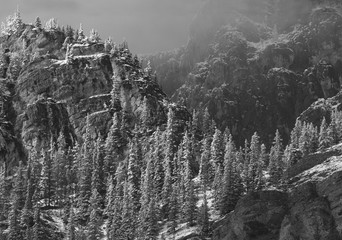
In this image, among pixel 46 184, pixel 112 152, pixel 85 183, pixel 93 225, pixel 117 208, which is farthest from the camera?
pixel 112 152

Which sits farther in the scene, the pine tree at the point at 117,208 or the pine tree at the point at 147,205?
the pine tree at the point at 117,208

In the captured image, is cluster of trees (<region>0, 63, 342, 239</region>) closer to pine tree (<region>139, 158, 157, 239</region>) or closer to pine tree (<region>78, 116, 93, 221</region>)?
pine tree (<region>78, 116, 93, 221</region>)

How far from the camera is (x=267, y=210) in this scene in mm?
128625

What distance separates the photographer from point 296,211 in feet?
405

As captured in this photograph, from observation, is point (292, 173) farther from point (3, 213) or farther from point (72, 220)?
point (3, 213)

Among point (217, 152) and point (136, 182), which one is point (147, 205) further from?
point (217, 152)

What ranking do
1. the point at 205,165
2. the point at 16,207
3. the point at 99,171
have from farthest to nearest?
the point at 99,171 < the point at 205,165 < the point at 16,207

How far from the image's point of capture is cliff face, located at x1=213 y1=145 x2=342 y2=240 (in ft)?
386

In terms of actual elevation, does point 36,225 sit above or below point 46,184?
below

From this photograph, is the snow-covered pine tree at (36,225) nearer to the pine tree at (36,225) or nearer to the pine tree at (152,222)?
the pine tree at (36,225)

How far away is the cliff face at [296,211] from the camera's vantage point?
117625mm

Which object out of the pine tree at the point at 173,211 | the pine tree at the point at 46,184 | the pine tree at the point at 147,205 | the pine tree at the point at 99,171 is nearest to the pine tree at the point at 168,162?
the pine tree at the point at 147,205

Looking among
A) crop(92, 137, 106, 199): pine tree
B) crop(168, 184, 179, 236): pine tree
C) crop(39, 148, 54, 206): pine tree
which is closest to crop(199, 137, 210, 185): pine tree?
crop(168, 184, 179, 236): pine tree

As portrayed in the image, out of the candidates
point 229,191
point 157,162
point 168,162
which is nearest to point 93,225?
point 229,191
